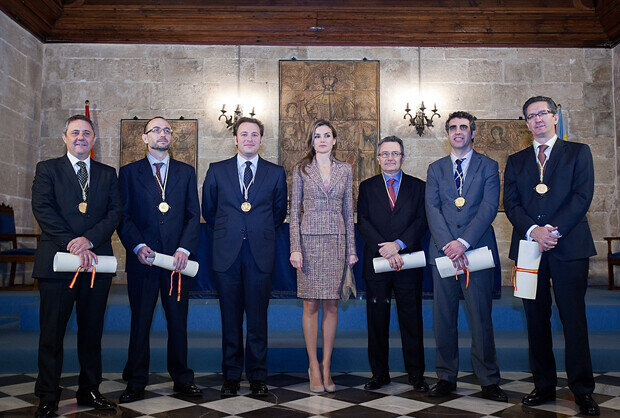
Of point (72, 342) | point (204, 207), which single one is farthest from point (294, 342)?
point (72, 342)

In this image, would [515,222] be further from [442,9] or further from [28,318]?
[442,9]

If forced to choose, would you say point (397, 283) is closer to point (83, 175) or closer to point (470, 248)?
point (470, 248)

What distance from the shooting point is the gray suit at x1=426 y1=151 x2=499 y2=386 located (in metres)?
3.47

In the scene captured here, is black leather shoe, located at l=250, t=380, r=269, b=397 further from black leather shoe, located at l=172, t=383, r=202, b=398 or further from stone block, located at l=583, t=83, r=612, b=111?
stone block, located at l=583, t=83, r=612, b=111

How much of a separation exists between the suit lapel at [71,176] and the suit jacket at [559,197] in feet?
9.06

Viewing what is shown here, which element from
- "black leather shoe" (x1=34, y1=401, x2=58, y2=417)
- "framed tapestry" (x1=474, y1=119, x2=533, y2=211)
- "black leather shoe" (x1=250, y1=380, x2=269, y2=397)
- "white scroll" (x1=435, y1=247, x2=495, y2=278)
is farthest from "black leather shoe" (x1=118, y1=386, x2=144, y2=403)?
"framed tapestry" (x1=474, y1=119, x2=533, y2=211)

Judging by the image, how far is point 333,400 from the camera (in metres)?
3.39

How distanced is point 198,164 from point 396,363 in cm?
509

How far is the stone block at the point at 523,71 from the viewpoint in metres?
8.41

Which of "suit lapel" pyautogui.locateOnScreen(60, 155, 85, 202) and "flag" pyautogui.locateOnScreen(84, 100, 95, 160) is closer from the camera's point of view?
"suit lapel" pyautogui.locateOnScreen(60, 155, 85, 202)

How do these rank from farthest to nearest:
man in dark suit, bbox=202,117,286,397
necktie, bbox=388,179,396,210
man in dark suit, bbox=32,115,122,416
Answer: necktie, bbox=388,179,396,210
man in dark suit, bbox=202,117,286,397
man in dark suit, bbox=32,115,122,416

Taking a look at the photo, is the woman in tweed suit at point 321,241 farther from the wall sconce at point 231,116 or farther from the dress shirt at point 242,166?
the wall sconce at point 231,116

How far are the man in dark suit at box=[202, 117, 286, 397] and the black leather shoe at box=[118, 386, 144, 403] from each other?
53cm

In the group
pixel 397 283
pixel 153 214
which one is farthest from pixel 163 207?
pixel 397 283
